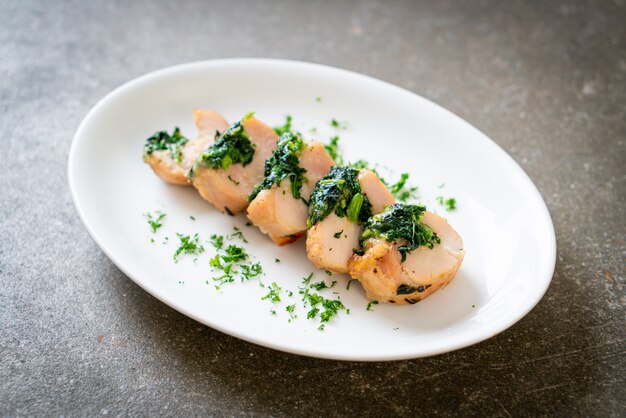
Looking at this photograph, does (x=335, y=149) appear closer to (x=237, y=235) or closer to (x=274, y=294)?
(x=237, y=235)

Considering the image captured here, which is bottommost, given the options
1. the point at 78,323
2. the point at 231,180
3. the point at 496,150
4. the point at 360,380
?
the point at 78,323

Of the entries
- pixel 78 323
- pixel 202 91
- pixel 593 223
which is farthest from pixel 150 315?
pixel 593 223

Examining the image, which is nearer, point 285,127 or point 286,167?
point 286,167

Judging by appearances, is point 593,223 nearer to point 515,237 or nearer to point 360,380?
point 515,237

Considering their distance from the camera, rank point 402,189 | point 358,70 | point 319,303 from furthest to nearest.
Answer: point 358,70, point 402,189, point 319,303

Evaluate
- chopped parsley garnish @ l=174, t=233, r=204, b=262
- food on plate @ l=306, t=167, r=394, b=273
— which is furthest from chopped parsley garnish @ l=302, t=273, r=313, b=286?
chopped parsley garnish @ l=174, t=233, r=204, b=262

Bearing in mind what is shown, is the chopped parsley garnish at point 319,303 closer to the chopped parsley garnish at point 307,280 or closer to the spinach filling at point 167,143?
the chopped parsley garnish at point 307,280

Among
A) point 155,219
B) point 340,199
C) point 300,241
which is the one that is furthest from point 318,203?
point 155,219

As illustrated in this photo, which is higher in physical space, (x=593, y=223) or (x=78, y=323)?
(x=593, y=223)
